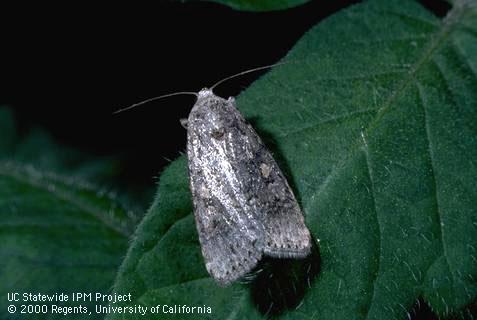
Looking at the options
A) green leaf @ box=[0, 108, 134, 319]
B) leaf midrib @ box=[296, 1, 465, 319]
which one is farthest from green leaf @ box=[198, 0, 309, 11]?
green leaf @ box=[0, 108, 134, 319]

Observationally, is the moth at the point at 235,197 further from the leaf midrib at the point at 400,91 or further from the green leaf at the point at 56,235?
the green leaf at the point at 56,235

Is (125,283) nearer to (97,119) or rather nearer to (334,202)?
(334,202)

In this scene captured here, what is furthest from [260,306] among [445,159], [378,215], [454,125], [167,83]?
[167,83]

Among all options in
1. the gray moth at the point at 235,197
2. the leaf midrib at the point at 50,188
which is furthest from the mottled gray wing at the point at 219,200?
the leaf midrib at the point at 50,188

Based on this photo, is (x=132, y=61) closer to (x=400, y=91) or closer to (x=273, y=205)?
(x=273, y=205)

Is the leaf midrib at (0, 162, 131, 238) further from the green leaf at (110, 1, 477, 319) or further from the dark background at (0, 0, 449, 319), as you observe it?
the green leaf at (110, 1, 477, 319)
